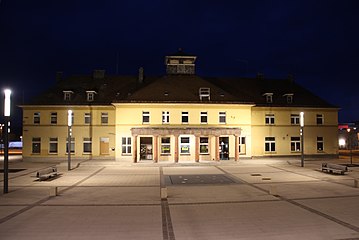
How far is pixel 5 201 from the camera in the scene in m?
15.4

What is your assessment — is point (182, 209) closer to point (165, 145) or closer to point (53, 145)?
point (165, 145)

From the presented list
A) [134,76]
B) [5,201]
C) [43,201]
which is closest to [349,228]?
[43,201]

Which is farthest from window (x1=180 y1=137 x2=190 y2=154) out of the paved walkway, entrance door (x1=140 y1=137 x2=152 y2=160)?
the paved walkway

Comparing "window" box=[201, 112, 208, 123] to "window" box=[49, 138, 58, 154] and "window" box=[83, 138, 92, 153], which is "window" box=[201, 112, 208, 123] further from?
"window" box=[49, 138, 58, 154]

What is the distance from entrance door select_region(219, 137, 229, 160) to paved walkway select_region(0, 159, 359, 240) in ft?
47.2

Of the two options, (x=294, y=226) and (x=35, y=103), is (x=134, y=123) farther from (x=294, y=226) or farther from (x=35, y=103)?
(x=294, y=226)

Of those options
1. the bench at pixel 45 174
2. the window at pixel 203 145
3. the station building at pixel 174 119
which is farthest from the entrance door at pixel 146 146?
the bench at pixel 45 174

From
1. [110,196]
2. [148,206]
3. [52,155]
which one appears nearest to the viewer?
[148,206]

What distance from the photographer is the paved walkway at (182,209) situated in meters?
10.4

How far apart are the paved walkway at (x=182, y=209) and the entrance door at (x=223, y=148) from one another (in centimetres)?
1440

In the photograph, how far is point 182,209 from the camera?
543 inches

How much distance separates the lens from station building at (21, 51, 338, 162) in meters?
35.6

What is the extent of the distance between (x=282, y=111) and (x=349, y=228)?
31095 mm

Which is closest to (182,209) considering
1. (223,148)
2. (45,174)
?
(45,174)
